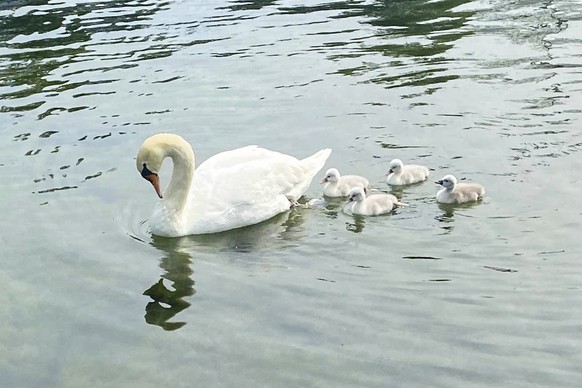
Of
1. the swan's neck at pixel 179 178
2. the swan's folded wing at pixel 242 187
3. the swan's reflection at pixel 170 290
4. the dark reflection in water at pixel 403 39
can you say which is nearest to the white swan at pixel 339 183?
the swan's folded wing at pixel 242 187

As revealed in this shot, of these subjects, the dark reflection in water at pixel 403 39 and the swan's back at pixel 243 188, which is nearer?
the swan's back at pixel 243 188

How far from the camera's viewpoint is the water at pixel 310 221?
6.48 metres

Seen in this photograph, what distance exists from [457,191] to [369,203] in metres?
0.85

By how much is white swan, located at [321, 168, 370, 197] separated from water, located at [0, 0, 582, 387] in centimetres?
31

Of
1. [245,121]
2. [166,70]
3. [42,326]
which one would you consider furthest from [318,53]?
[42,326]

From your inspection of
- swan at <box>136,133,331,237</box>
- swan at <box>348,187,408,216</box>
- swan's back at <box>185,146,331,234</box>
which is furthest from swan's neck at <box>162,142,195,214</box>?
swan at <box>348,187,408,216</box>

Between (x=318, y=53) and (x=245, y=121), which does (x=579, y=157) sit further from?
(x=318, y=53)

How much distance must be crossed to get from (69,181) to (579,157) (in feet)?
17.8

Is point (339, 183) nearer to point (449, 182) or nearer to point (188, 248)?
point (449, 182)

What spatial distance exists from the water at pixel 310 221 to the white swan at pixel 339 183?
1.01ft

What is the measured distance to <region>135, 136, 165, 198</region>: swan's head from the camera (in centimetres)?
842

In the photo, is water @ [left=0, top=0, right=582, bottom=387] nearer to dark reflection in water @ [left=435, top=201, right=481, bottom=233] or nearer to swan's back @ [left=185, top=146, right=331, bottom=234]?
dark reflection in water @ [left=435, top=201, right=481, bottom=233]

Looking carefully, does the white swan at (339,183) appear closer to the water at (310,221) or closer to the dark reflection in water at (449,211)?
the water at (310,221)

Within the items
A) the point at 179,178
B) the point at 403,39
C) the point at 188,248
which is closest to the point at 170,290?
the point at 188,248
